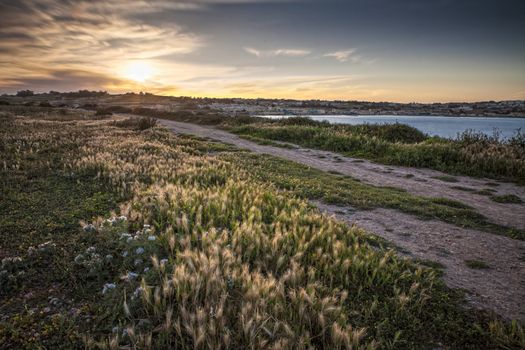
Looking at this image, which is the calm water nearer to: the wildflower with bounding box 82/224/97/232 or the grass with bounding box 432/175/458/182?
the grass with bounding box 432/175/458/182

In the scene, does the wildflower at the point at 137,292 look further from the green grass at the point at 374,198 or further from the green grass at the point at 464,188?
the green grass at the point at 464,188

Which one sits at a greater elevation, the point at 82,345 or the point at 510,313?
the point at 82,345

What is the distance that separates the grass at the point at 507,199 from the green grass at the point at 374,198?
6.78 ft

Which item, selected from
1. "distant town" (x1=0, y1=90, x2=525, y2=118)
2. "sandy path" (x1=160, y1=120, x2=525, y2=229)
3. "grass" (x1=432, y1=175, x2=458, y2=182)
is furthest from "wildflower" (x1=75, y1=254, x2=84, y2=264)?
"distant town" (x1=0, y1=90, x2=525, y2=118)

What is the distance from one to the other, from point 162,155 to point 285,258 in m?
10.2

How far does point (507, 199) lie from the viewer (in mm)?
11031

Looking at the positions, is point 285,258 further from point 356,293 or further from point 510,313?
point 510,313

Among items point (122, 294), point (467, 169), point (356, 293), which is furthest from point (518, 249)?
point (467, 169)

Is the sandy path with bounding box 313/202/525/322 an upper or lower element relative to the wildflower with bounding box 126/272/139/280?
lower

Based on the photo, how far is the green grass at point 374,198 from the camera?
8766 mm

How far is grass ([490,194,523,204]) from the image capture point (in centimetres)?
1093

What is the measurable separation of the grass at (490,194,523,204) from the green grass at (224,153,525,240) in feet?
6.78

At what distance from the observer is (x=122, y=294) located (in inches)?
155

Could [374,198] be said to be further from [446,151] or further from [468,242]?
[446,151]
